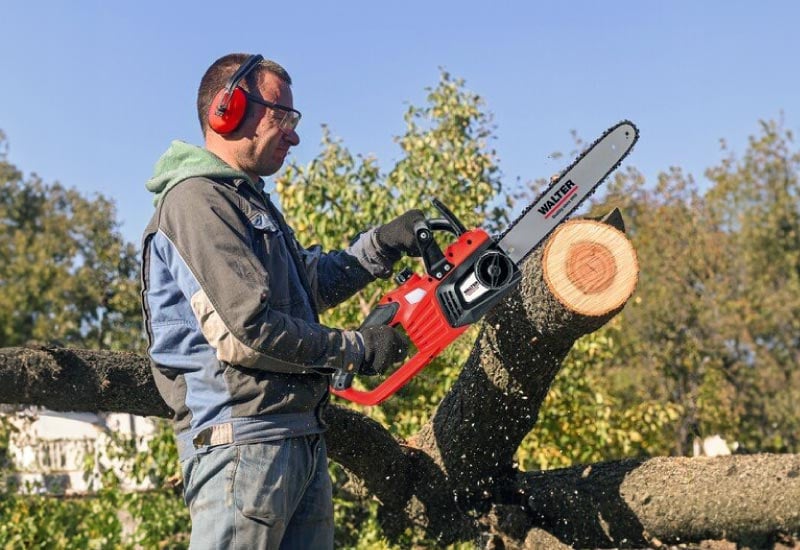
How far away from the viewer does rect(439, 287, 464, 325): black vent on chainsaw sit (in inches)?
115

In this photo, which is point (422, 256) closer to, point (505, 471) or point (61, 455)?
point (505, 471)

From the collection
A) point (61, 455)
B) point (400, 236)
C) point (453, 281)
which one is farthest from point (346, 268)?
point (61, 455)

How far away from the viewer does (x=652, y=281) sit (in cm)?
1909

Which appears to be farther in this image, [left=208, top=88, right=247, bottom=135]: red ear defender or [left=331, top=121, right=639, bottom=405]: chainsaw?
[left=331, top=121, right=639, bottom=405]: chainsaw

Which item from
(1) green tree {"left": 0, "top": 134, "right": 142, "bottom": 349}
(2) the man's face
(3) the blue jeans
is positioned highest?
(1) green tree {"left": 0, "top": 134, "right": 142, "bottom": 349}

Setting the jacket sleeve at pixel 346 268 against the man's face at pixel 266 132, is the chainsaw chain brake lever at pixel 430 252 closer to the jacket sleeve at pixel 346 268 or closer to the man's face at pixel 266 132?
the jacket sleeve at pixel 346 268

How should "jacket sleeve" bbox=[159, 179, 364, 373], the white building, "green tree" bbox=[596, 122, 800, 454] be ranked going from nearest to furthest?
"jacket sleeve" bbox=[159, 179, 364, 373], the white building, "green tree" bbox=[596, 122, 800, 454]

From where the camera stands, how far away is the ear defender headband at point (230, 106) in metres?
2.48

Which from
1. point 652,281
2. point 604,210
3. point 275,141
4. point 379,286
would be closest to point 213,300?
point 275,141

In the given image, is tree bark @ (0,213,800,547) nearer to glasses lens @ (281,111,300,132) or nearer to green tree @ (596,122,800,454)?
glasses lens @ (281,111,300,132)

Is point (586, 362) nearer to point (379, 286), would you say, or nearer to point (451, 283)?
point (379, 286)

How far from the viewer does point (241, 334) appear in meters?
2.21

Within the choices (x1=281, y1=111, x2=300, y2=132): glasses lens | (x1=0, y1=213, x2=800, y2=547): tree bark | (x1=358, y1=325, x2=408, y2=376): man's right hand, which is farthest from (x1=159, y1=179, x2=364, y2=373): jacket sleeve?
(x1=0, y1=213, x2=800, y2=547): tree bark

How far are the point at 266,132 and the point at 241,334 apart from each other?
24.2 inches
